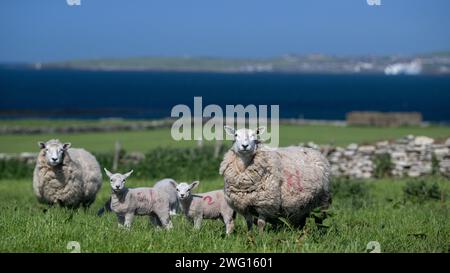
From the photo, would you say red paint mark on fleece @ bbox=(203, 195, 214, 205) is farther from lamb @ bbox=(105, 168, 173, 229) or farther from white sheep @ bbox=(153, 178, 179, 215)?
white sheep @ bbox=(153, 178, 179, 215)

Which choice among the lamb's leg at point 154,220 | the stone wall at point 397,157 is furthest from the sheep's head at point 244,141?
the stone wall at point 397,157

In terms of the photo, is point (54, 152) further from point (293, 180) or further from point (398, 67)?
point (398, 67)

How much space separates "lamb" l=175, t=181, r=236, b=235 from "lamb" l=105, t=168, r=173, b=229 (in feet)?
1.30

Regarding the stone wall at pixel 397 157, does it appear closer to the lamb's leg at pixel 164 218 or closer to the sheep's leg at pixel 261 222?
the lamb's leg at pixel 164 218

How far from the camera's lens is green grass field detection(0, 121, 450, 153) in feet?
151

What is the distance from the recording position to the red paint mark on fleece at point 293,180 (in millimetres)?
12688

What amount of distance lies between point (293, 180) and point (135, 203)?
2751mm

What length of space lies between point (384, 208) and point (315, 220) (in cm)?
546

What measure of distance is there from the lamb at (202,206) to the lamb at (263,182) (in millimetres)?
1212

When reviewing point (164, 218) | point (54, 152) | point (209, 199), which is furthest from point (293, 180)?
point (54, 152)

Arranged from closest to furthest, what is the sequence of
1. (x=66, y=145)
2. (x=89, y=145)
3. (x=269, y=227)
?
1. (x=269, y=227)
2. (x=66, y=145)
3. (x=89, y=145)

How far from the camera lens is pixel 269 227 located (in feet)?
43.1
